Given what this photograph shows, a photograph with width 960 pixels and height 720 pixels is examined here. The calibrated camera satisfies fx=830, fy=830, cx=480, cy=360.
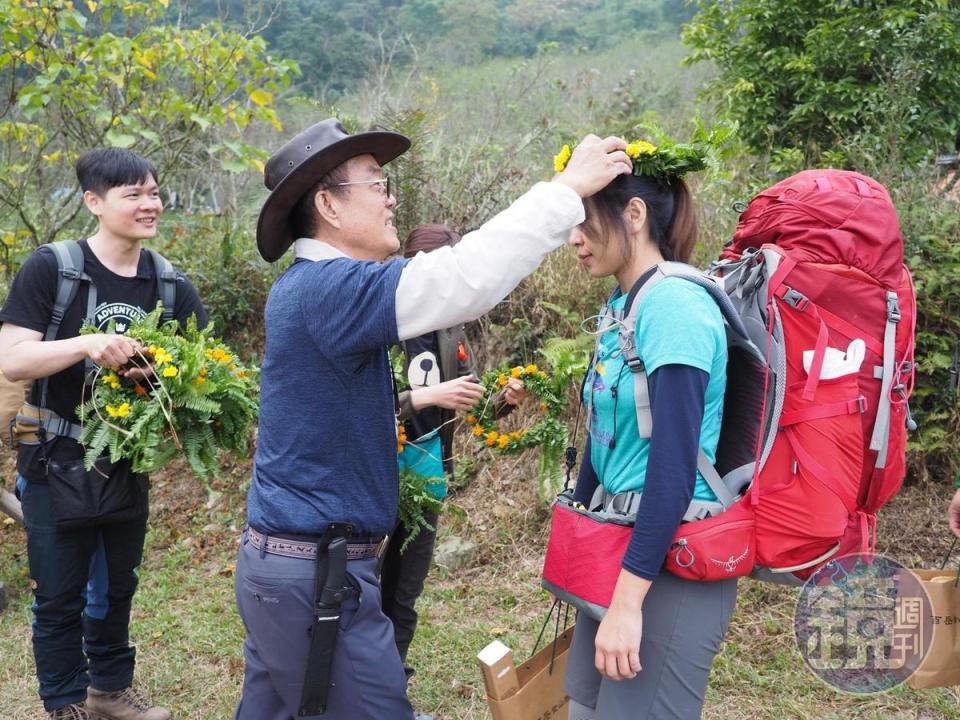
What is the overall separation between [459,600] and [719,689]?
1712 mm

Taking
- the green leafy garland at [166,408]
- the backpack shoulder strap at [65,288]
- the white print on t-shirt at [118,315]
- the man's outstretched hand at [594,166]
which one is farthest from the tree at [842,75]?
the backpack shoulder strap at [65,288]

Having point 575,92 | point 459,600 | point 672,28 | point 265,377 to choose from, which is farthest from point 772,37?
point 672,28

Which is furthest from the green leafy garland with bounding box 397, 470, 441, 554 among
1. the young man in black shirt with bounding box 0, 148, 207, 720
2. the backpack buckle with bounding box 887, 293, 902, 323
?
the backpack buckle with bounding box 887, 293, 902, 323

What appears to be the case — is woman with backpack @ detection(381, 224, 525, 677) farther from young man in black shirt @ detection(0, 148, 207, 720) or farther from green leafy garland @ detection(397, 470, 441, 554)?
young man in black shirt @ detection(0, 148, 207, 720)

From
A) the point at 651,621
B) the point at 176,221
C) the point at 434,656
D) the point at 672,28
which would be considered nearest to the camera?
the point at 651,621

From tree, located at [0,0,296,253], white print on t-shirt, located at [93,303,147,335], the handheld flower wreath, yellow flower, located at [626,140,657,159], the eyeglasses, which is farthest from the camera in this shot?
tree, located at [0,0,296,253]

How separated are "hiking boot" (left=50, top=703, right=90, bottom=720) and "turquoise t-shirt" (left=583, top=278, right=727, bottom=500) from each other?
2737mm

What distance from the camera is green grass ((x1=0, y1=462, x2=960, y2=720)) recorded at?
3.84 metres

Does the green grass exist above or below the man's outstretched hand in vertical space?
below

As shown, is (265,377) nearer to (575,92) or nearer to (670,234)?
(670,234)

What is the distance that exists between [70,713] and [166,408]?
5.39 ft

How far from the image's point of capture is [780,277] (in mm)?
2139

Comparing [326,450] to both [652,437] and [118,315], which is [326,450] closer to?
[652,437]

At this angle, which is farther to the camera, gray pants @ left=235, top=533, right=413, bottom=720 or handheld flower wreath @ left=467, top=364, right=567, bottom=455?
handheld flower wreath @ left=467, top=364, right=567, bottom=455
